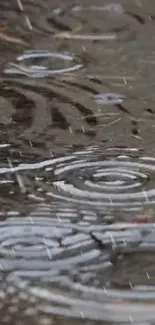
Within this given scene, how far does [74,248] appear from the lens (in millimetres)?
2984

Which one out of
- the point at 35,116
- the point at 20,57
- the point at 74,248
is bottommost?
the point at 20,57

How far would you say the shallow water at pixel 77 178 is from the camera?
2.68 metres

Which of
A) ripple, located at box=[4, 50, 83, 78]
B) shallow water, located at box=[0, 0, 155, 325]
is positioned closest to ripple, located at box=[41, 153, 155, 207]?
shallow water, located at box=[0, 0, 155, 325]

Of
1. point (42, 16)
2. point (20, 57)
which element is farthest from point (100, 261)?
point (42, 16)

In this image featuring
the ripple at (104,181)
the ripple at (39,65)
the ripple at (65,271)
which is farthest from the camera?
the ripple at (39,65)

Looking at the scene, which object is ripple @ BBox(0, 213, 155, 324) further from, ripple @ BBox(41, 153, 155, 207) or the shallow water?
ripple @ BBox(41, 153, 155, 207)

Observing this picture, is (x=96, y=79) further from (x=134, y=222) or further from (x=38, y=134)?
(x=134, y=222)

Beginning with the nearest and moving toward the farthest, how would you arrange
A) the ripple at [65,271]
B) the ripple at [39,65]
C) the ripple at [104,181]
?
the ripple at [65,271], the ripple at [104,181], the ripple at [39,65]

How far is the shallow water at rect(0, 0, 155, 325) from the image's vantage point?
268 cm

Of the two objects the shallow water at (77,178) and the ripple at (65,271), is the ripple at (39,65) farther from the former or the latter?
the ripple at (65,271)

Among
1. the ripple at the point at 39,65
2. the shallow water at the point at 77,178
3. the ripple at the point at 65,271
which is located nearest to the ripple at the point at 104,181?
the shallow water at the point at 77,178

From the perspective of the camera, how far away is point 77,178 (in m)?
3.63

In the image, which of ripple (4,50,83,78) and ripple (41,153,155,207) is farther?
ripple (4,50,83,78)

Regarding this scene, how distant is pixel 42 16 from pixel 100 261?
493 cm
